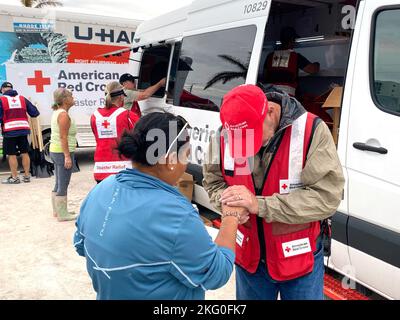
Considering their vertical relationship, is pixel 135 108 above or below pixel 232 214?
above

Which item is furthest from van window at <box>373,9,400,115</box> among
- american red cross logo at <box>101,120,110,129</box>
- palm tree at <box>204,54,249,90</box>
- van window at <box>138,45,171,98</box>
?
van window at <box>138,45,171,98</box>

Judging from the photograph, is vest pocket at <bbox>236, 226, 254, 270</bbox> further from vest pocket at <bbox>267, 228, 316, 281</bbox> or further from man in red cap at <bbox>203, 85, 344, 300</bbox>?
vest pocket at <bbox>267, 228, 316, 281</bbox>

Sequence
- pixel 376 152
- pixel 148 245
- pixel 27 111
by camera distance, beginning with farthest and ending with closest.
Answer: pixel 27 111, pixel 376 152, pixel 148 245

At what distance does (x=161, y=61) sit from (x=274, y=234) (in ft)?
15.2

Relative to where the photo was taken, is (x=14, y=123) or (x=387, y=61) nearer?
(x=387, y=61)

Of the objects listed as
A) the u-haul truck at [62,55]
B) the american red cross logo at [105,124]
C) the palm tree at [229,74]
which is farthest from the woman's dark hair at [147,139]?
the u-haul truck at [62,55]

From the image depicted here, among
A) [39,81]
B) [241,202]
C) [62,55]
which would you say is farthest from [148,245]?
[62,55]

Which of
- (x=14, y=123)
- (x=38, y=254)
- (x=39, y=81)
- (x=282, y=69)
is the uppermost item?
(x=282, y=69)

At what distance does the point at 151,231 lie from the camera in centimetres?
116

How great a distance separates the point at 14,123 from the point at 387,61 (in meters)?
5.94

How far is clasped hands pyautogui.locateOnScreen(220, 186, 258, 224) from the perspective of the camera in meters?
1.52

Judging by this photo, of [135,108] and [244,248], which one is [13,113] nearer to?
[135,108]

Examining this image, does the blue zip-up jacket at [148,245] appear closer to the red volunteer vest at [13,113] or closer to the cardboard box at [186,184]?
the cardboard box at [186,184]

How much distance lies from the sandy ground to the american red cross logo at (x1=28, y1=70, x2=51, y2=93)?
6.60 feet
